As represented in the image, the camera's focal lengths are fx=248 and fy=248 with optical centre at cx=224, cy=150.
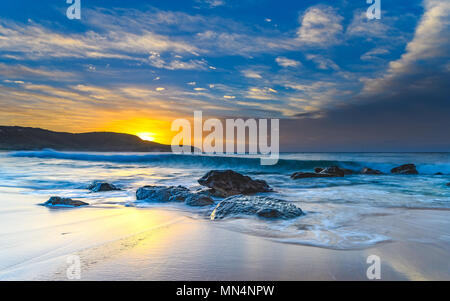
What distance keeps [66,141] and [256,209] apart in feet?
230

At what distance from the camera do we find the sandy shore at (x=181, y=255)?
1.83m

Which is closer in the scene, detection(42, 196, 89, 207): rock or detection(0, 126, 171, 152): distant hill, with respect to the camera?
detection(42, 196, 89, 207): rock

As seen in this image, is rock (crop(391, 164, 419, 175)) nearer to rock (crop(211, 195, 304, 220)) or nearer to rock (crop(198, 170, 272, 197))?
rock (crop(198, 170, 272, 197))

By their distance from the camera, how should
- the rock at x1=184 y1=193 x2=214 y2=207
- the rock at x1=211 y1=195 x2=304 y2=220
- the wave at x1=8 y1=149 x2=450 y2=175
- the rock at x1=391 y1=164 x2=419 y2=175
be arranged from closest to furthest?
the rock at x1=211 y1=195 x2=304 y2=220, the rock at x1=184 y1=193 x2=214 y2=207, the rock at x1=391 y1=164 x2=419 y2=175, the wave at x1=8 y1=149 x2=450 y2=175

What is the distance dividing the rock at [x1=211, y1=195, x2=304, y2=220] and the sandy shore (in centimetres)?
69

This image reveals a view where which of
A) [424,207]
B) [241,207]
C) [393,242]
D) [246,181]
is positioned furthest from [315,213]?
[246,181]

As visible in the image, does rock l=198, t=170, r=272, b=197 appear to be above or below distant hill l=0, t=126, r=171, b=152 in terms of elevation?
below

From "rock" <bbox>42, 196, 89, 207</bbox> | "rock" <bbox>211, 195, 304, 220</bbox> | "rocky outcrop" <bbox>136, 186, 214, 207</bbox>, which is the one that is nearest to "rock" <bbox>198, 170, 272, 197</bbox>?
"rocky outcrop" <bbox>136, 186, 214, 207</bbox>

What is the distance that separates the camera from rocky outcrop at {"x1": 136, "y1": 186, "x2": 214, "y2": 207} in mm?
4992

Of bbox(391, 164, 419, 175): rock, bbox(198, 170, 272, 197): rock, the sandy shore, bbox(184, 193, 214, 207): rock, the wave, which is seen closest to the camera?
the sandy shore

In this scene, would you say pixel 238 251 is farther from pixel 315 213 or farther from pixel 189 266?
pixel 315 213

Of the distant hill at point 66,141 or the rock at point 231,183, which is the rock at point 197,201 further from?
the distant hill at point 66,141
